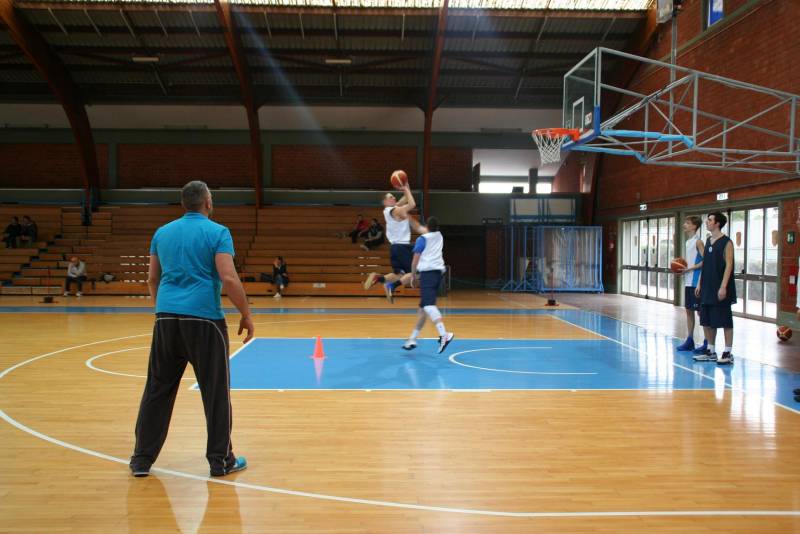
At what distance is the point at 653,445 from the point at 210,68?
59.7 feet

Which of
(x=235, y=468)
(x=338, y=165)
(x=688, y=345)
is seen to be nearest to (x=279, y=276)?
(x=338, y=165)

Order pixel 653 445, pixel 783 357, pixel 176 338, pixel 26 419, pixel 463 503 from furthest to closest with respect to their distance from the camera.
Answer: pixel 783 357
pixel 26 419
pixel 653 445
pixel 176 338
pixel 463 503

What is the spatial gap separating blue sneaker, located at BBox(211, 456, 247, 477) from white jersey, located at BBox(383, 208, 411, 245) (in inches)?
205

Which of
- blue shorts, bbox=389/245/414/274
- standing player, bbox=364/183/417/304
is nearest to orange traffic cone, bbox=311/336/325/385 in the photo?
standing player, bbox=364/183/417/304

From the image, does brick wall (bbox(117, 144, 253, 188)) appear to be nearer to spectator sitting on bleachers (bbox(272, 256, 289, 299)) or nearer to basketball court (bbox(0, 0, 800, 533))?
basketball court (bbox(0, 0, 800, 533))

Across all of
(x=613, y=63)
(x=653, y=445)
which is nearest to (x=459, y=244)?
(x=613, y=63)

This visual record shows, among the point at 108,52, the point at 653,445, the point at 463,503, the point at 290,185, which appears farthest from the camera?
the point at 290,185

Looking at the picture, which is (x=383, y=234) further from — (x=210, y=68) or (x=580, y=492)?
(x=580, y=492)

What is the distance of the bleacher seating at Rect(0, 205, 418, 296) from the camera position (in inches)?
732

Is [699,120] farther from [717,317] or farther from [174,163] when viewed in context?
[174,163]

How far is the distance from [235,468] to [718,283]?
6196 millimetres

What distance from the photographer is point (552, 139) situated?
11141 millimetres

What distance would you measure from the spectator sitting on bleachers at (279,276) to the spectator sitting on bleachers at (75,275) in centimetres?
526

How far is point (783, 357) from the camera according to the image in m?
8.46
